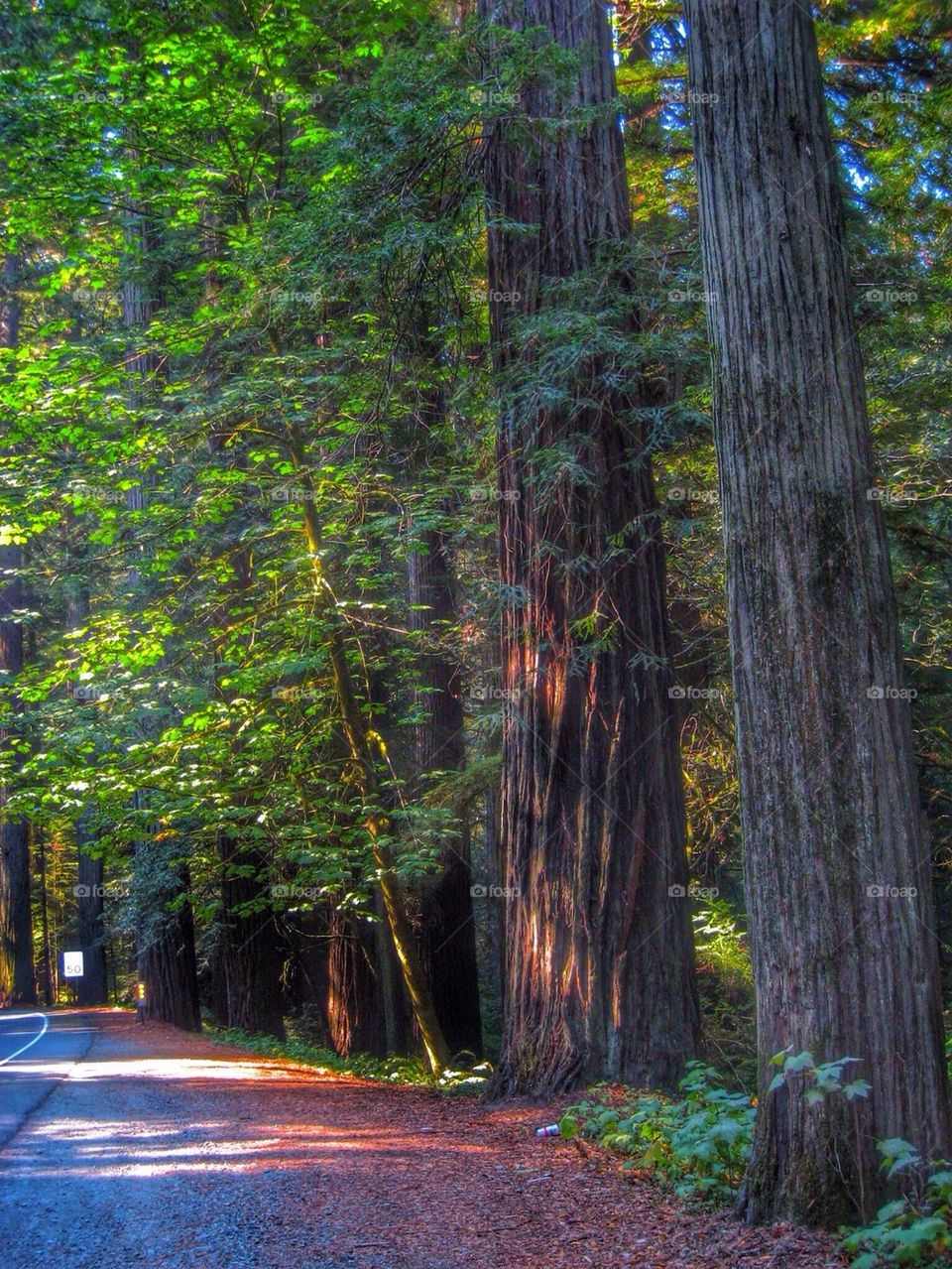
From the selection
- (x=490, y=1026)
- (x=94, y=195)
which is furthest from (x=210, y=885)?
(x=94, y=195)

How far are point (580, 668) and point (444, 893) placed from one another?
753 centimetres

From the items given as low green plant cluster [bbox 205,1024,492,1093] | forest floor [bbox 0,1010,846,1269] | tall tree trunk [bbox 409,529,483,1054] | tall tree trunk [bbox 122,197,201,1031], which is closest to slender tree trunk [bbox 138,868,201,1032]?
tall tree trunk [bbox 122,197,201,1031]

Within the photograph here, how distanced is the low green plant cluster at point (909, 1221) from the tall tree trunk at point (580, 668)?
3.22 metres

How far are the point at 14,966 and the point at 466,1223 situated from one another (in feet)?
79.6

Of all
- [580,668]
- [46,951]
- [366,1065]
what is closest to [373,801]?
[366,1065]

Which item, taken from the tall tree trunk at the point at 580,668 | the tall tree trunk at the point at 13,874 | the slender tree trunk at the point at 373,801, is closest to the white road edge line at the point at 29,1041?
the tall tree trunk at the point at 13,874

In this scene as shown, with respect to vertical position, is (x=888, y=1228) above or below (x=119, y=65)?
below

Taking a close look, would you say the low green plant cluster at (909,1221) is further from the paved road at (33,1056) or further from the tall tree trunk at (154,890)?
the tall tree trunk at (154,890)

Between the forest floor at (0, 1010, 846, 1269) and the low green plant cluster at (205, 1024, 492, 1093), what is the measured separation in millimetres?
1964

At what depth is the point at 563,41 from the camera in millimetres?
8984

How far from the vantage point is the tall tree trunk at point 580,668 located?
801 centimetres

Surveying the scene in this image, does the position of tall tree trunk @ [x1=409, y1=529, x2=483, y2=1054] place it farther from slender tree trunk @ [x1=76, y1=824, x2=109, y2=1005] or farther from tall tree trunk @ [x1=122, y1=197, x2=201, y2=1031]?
slender tree trunk @ [x1=76, y1=824, x2=109, y2=1005]

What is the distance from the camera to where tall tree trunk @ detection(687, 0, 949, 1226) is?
493 cm

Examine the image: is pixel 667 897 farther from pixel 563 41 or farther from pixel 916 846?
pixel 563 41
